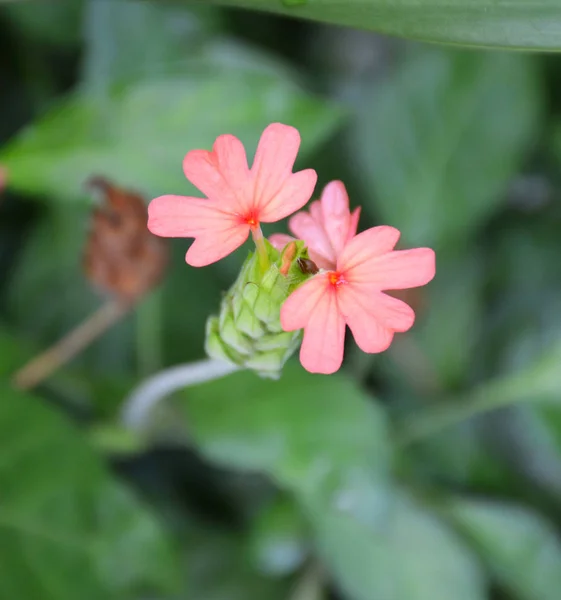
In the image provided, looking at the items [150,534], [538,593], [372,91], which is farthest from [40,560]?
[372,91]

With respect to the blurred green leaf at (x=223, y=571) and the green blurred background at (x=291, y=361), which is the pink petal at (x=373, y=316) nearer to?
the green blurred background at (x=291, y=361)

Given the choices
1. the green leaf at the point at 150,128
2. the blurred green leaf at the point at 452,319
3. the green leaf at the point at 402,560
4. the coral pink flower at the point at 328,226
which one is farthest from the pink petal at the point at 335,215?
the blurred green leaf at the point at 452,319

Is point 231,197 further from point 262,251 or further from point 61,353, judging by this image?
point 61,353

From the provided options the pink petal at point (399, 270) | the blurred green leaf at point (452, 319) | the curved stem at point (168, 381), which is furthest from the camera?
the blurred green leaf at point (452, 319)

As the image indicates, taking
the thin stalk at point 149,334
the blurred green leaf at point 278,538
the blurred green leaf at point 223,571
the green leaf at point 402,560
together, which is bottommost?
the blurred green leaf at point 223,571

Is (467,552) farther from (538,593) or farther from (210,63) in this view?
(210,63)

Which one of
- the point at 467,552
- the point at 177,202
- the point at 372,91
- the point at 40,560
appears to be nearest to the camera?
the point at 177,202

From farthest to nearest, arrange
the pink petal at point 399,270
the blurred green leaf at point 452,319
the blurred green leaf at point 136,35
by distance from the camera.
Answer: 1. the blurred green leaf at point 452,319
2. the blurred green leaf at point 136,35
3. the pink petal at point 399,270
